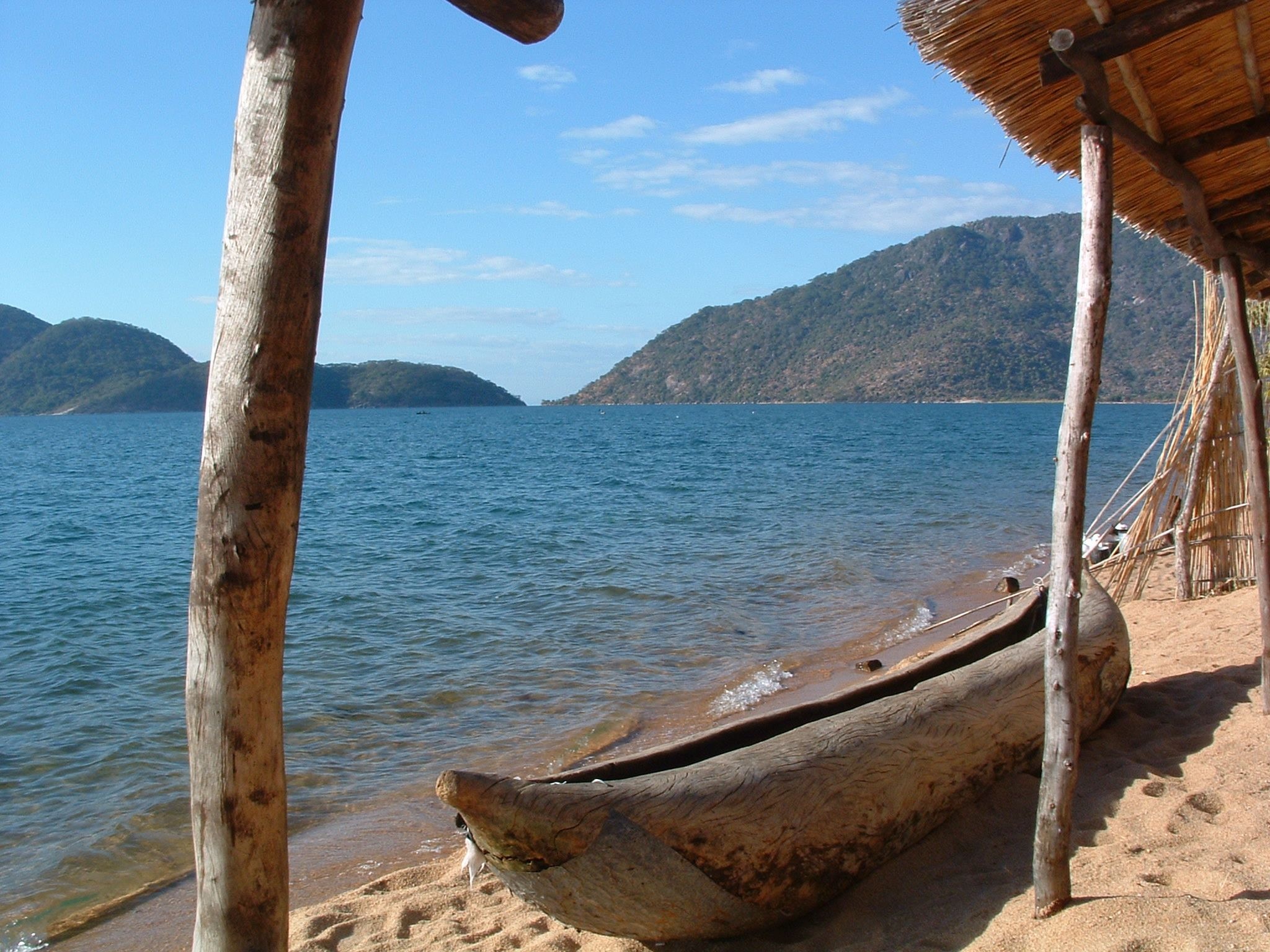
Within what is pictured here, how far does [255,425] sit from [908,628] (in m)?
8.46

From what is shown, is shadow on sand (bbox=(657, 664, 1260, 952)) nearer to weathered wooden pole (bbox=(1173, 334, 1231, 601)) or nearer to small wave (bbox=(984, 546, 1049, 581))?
weathered wooden pole (bbox=(1173, 334, 1231, 601))

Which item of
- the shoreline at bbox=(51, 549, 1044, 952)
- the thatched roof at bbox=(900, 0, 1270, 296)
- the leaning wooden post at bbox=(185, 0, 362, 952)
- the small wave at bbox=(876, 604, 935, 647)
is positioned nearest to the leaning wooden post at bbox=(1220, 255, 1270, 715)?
the thatched roof at bbox=(900, 0, 1270, 296)

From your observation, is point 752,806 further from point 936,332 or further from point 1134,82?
point 936,332

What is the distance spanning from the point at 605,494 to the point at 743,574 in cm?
1146

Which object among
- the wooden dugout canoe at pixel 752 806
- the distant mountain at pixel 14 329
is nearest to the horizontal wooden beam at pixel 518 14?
the wooden dugout canoe at pixel 752 806

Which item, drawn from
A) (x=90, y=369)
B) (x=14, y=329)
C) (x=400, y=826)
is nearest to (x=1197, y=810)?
(x=400, y=826)

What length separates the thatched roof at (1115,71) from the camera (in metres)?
2.69

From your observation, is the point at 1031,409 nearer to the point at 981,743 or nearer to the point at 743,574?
the point at 743,574

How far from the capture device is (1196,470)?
6.58 metres

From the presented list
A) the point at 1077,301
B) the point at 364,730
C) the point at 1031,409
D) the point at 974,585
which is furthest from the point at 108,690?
the point at 1031,409

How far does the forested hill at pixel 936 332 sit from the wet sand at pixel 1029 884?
8468 centimetres

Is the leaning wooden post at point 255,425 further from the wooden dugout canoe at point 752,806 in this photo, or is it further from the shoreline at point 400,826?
the shoreline at point 400,826

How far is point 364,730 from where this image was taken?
6.61 metres

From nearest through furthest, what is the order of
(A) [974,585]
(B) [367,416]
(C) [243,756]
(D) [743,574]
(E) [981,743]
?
1. (C) [243,756]
2. (E) [981,743]
3. (A) [974,585]
4. (D) [743,574]
5. (B) [367,416]
